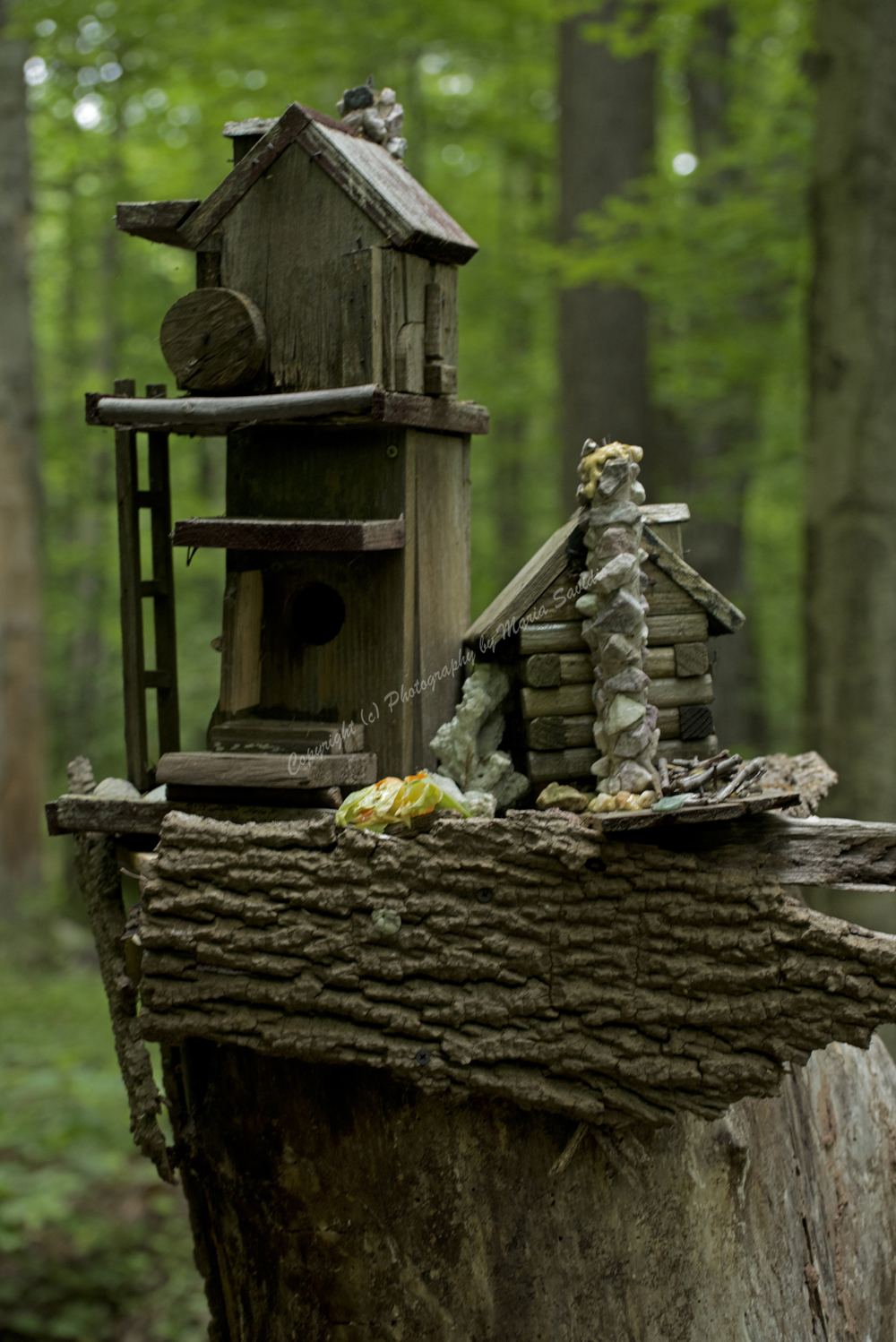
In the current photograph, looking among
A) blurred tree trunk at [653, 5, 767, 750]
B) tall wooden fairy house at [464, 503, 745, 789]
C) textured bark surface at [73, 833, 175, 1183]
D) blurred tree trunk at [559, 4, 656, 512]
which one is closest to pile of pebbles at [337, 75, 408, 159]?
tall wooden fairy house at [464, 503, 745, 789]

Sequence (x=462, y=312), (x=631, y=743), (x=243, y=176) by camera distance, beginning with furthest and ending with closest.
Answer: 1. (x=462, y=312)
2. (x=243, y=176)
3. (x=631, y=743)

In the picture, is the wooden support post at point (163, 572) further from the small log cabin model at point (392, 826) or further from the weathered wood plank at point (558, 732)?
the weathered wood plank at point (558, 732)

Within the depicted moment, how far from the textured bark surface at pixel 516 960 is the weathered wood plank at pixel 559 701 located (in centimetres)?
38

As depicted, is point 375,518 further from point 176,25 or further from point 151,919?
point 176,25

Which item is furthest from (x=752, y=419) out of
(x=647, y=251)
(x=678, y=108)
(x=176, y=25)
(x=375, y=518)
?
(x=375, y=518)

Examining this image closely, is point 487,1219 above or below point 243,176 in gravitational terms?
below

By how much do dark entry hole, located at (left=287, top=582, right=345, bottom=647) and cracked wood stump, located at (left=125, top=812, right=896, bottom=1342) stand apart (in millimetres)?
580

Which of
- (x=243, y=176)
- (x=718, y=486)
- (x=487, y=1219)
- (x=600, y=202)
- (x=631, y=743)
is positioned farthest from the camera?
(x=718, y=486)

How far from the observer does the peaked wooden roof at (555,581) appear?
2822mm

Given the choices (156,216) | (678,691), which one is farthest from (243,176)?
(678,691)

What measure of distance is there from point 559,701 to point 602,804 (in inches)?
12.4

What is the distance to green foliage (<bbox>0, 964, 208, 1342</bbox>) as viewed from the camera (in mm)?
5531

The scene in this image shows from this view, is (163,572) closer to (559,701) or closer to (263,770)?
(263,770)

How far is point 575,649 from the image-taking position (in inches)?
111
